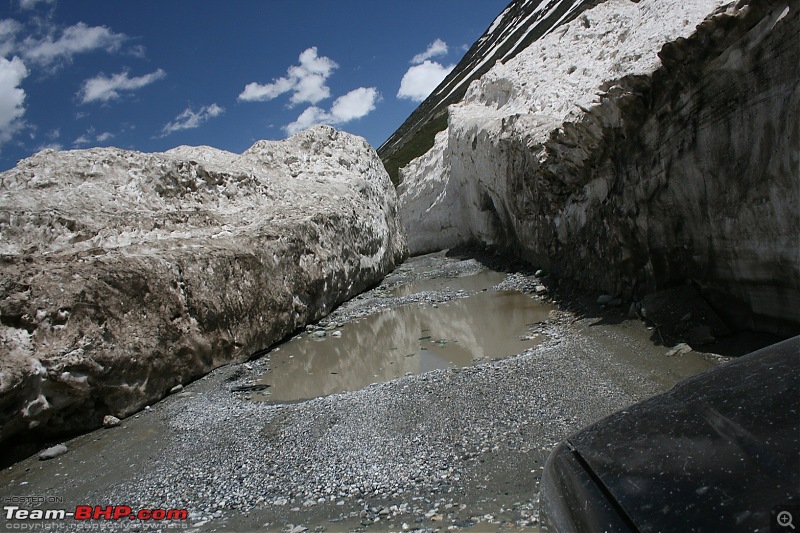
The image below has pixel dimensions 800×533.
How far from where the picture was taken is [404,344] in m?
12.3

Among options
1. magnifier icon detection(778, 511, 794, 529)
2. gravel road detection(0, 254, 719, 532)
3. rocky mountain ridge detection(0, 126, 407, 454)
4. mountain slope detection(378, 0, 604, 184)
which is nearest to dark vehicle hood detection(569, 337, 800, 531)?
magnifier icon detection(778, 511, 794, 529)

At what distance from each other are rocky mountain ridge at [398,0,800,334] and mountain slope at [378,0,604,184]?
174ft

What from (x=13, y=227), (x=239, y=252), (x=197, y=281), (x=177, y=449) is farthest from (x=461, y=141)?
(x=177, y=449)

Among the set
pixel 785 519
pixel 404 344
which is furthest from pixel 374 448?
pixel 404 344

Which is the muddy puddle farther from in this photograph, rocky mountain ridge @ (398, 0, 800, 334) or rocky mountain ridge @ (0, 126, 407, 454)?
rocky mountain ridge @ (398, 0, 800, 334)

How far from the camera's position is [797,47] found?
6141 mm

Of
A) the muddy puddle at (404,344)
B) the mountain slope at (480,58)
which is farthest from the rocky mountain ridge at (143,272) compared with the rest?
the mountain slope at (480,58)

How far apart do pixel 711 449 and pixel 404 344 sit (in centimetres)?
1037

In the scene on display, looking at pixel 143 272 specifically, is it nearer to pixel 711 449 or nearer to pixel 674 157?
pixel 674 157

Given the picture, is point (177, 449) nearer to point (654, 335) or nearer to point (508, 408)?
point (508, 408)

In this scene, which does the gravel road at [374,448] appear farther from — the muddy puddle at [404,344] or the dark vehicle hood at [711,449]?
the dark vehicle hood at [711,449]

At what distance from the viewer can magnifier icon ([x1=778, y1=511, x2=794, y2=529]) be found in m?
1.61

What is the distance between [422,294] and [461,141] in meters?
11.2

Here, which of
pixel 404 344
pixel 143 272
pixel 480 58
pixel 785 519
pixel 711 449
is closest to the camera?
pixel 785 519
